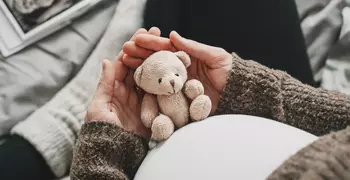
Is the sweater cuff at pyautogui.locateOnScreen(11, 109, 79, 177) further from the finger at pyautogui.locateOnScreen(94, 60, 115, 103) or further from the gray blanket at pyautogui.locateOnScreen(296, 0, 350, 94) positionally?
the gray blanket at pyautogui.locateOnScreen(296, 0, 350, 94)

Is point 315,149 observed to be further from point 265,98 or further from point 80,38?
point 80,38

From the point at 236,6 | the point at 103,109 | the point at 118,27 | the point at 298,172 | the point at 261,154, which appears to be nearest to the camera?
the point at 298,172

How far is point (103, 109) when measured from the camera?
0.74 m

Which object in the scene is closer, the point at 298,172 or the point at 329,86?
the point at 298,172

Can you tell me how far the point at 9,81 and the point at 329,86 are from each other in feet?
2.20

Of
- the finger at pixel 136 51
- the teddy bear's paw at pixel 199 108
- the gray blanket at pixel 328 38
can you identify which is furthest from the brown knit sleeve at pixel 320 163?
the gray blanket at pixel 328 38

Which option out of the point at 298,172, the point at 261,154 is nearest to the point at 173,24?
the point at 261,154

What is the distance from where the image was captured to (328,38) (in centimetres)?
114

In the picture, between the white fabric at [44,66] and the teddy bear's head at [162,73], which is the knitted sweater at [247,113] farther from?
the white fabric at [44,66]

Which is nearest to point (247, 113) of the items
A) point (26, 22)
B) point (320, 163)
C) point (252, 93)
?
point (252, 93)

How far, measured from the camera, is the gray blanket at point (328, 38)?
3.60 ft

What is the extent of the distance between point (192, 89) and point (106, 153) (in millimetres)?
150

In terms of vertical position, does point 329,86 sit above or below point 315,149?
below

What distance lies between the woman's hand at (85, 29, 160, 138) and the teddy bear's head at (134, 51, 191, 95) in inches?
2.6
